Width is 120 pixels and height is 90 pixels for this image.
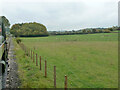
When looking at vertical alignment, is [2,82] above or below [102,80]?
above

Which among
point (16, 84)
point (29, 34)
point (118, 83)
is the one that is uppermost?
point (29, 34)

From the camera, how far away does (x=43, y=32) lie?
280ft

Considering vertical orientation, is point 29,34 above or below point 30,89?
above

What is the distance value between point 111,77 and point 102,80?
96cm

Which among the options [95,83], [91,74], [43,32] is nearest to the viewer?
[95,83]

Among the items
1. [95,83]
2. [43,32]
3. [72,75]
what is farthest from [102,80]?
[43,32]

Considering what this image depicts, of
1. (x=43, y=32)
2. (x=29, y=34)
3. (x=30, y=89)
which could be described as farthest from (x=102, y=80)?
(x=43, y=32)

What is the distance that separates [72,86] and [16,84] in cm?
293

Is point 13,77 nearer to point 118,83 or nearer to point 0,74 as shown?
point 0,74

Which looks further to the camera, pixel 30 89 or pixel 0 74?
pixel 0 74

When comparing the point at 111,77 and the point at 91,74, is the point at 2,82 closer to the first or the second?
the point at 91,74

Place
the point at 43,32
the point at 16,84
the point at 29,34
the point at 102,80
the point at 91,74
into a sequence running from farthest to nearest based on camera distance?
1. the point at 43,32
2. the point at 29,34
3. the point at 91,74
4. the point at 102,80
5. the point at 16,84

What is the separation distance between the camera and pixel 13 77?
7238 millimetres

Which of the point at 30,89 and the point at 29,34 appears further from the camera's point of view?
the point at 29,34
